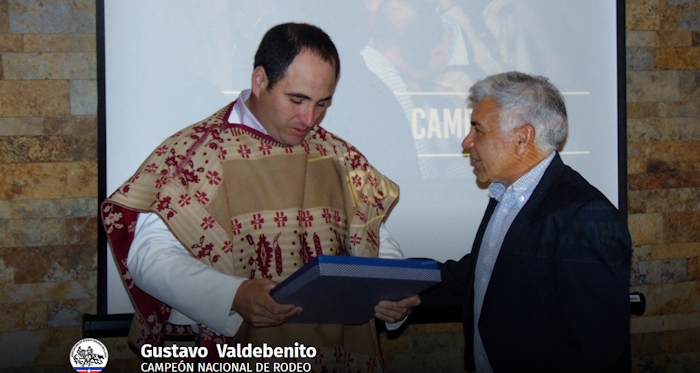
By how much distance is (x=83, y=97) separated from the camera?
9.08 ft

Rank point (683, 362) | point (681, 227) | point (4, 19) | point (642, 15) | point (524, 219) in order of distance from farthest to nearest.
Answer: point (683, 362) < point (681, 227) < point (642, 15) < point (4, 19) < point (524, 219)

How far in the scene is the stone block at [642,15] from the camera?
131 inches

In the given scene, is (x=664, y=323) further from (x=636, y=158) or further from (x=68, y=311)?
(x=68, y=311)

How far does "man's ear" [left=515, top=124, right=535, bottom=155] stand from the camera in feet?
6.53

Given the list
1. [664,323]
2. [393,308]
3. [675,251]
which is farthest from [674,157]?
[393,308]

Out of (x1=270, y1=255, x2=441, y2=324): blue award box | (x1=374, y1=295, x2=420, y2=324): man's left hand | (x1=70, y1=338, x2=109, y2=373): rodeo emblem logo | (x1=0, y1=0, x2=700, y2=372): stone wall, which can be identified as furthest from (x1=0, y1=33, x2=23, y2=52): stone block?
(x1=374, y1=295, x2=420, y2=324): man's left hand

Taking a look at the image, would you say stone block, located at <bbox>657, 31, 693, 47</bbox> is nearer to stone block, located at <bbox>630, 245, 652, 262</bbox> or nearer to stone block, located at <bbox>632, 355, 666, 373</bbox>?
stone block, located at <bbox>630, 245, 652, 262</bbox>

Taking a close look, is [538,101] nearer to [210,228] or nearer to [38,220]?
[210,228]

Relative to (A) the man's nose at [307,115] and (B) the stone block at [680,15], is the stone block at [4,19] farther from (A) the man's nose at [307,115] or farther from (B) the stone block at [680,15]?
(B) the stone block at [680,15]

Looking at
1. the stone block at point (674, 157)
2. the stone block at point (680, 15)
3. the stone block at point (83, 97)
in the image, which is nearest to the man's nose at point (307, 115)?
the stone block at point (83, 97)

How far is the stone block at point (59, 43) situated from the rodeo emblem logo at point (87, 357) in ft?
3.88

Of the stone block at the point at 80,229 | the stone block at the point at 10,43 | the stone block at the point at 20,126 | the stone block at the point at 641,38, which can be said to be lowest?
the stone block at the point at 80,229

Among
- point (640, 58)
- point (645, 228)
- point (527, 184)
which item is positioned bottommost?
point (645, 228)

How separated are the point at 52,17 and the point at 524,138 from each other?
6.39 feet
